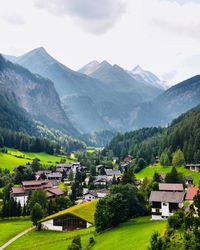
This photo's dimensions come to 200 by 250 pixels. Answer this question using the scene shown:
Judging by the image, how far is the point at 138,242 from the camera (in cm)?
5712

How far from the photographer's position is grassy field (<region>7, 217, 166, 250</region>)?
58284 millimetres

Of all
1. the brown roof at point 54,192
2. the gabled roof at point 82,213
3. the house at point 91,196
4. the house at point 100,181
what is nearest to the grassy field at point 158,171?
the house at point 100,181

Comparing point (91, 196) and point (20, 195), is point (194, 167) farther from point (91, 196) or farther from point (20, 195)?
point (20, 195)

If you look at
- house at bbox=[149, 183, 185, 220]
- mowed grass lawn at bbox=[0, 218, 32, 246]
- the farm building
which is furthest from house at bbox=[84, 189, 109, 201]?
house at bbox=[149, 183, 185, 220]

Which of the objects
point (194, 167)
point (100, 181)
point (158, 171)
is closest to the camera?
point (100, 181)

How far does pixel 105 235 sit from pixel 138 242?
37.9 ft

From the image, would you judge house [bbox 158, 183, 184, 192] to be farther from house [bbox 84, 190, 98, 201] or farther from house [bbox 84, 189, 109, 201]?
house [bbox 84, 190, 98, 201]

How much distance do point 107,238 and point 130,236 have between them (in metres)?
4.67

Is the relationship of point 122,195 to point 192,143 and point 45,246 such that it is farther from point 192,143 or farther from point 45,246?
point 192,143

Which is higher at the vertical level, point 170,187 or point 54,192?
point 170,187

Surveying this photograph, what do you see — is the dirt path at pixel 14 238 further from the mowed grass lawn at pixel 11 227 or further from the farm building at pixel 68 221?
the farm building at pixel 68 221

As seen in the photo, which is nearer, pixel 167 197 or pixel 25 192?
pixel 167 197

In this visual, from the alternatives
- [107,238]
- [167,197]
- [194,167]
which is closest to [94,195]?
[167,197]

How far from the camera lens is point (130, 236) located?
204ft
